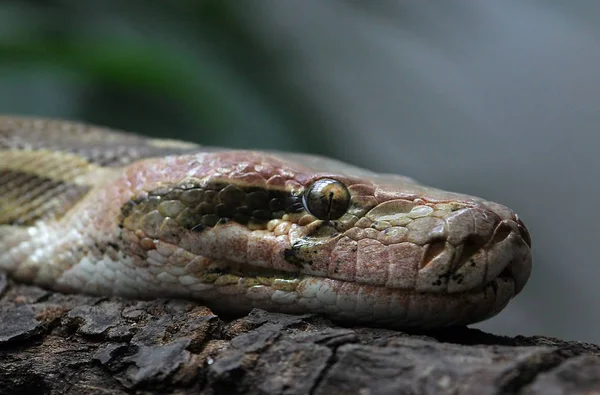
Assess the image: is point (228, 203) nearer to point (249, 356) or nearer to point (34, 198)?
point (249, 356)

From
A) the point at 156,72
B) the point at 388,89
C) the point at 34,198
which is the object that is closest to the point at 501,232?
the point at 34,198

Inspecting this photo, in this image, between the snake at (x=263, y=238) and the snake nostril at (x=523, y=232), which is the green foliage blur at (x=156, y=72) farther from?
the snake nostril at (x=523, y=232)

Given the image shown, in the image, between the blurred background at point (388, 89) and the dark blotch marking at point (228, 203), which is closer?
the dark blotch marking at point (228, 203)

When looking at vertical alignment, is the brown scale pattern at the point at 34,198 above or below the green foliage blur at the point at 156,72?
below

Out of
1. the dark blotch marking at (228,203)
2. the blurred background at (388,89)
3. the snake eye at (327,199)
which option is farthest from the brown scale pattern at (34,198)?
the blurred background at (388,89)

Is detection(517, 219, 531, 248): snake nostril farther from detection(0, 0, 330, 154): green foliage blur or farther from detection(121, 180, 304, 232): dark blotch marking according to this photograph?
detection(0, 0, 330, 154): green foliage blur

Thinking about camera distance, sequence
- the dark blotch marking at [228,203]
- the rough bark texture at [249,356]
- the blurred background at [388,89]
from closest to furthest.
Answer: the rough bark texture at [249,356] < the dark blotch marking at [228,203] < the blurred background at [388,89]
